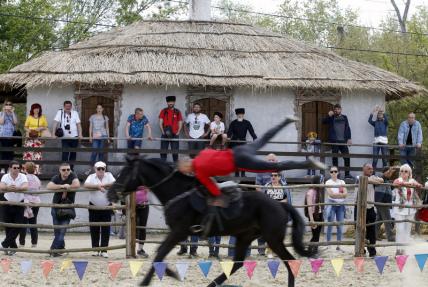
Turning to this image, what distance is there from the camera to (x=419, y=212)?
15.3 metres

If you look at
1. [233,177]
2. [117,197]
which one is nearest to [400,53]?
[233,177]

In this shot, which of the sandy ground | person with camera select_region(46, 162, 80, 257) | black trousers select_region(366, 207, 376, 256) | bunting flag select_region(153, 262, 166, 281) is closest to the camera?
bunting flag select_region(153, 262, 166, 281)

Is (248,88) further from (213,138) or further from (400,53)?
(400,53)

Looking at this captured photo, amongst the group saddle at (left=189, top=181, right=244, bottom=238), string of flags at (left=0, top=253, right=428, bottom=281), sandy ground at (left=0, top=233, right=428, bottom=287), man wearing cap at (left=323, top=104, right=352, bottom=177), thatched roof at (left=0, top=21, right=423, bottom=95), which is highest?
thatched roof at (left=0, top=21, right=423, bottom=95)

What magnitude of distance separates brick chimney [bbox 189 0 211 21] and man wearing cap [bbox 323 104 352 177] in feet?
22.1

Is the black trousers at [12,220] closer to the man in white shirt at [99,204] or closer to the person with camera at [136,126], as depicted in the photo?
the man in white shirt at [99,204]

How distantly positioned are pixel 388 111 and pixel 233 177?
13606 mm

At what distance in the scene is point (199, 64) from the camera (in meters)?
21.9

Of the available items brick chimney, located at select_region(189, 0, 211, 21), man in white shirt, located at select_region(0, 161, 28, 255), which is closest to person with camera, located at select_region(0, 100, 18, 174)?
man in white shirt, located at select_region(0, 161, 28, 255)

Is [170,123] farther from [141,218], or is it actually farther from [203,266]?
[203,266]

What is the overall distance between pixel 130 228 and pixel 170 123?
6512 millimetres

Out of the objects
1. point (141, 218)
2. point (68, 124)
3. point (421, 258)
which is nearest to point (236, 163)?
point (421, 258)

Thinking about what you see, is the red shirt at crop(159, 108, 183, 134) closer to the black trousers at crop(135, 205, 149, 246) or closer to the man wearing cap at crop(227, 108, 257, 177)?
the man wearing cap at crop(227, 108, 257, 177)

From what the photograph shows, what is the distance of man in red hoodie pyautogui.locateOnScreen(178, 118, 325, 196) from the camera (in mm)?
10328
